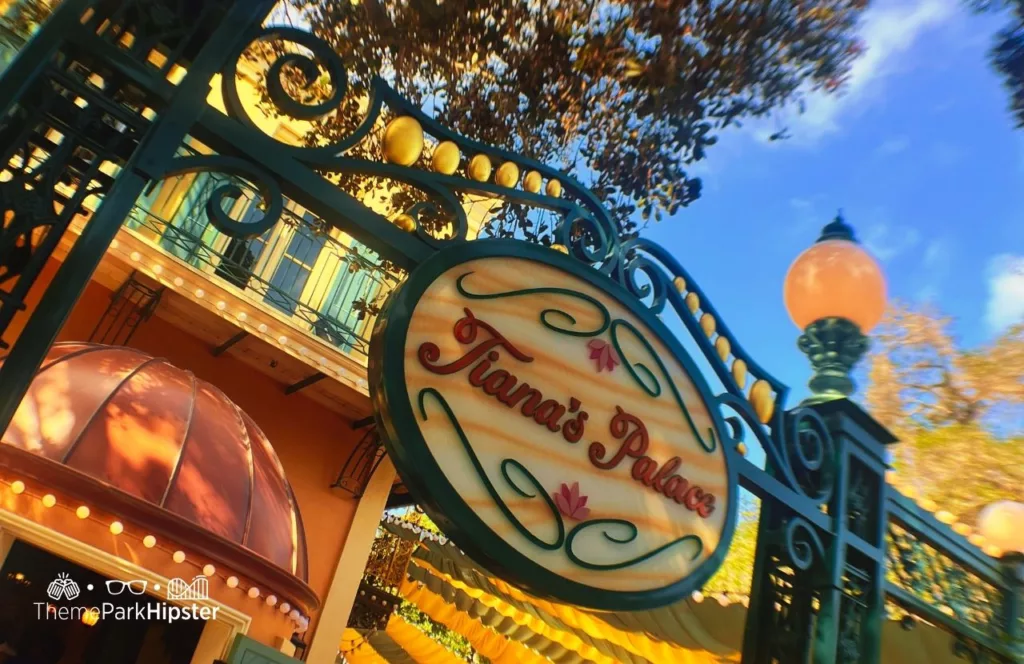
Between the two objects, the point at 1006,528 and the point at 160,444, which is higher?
the point at 1006,528

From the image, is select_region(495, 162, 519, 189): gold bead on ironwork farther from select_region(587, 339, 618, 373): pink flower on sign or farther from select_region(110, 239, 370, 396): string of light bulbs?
select_region(110, 239, 370, 396): string of light bulbs

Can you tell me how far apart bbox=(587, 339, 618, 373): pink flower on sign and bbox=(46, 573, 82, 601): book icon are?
575 cm

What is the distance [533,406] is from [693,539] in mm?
762

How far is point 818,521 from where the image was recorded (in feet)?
10.3

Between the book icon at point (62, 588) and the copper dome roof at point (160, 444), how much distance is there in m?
2.37

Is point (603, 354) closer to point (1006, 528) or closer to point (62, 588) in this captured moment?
point (1006, 528)

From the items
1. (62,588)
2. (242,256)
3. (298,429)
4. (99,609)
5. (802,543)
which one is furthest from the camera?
(298,429)

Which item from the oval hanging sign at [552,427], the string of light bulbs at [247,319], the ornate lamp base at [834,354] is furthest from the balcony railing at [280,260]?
the oval hanging sign at [552,427]

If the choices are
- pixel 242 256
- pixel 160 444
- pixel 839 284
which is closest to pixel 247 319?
pixel 242 256

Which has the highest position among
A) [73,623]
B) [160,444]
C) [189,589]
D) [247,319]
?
[247,319]

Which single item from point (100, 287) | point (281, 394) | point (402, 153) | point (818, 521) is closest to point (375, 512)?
point (281, 394)

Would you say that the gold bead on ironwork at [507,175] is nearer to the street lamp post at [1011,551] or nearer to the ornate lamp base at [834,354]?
the ornate lamp base at [834,354]

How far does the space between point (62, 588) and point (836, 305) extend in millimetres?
6623

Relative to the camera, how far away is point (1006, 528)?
4402 millimetres
